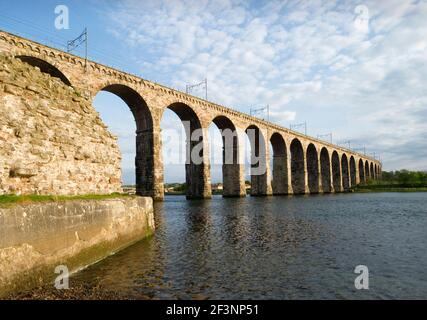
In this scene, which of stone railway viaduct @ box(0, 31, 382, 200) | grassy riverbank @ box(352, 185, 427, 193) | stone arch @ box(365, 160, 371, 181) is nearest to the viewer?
stone railway viaduct @ box(0, 31, 382, 200)

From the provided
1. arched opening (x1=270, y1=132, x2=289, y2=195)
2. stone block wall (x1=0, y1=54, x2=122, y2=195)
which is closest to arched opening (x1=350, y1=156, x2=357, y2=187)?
arched opening (x1=270, y1=132, x2=289, y2=195)

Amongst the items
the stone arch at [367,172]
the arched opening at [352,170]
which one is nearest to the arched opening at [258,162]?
the arched opening at [352,170]

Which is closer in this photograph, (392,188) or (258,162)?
(258,162)

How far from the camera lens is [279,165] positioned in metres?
72.0

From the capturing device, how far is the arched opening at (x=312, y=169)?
83625 millimetres

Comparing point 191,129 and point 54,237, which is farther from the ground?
point 191,129

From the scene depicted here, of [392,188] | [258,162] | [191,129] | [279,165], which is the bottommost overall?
[392,188]

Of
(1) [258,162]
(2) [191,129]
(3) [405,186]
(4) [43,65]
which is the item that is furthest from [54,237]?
(3) [405,186]

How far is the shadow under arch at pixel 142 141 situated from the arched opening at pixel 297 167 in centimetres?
4521

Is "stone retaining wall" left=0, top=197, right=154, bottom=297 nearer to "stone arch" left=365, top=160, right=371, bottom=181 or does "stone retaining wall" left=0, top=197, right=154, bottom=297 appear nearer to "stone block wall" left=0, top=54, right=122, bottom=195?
"stone block wall" left=0, top=54, right=122, bottom=195

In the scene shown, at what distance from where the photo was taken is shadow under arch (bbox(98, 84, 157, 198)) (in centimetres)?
3856

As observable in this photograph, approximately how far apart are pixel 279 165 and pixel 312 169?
17.6m

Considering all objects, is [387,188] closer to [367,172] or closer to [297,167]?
[297,167]
